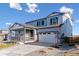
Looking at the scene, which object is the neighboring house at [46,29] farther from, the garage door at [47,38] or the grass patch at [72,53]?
the grass patch at [72,53]

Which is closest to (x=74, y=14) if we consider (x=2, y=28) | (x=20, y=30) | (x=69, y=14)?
(x=69, y=14)

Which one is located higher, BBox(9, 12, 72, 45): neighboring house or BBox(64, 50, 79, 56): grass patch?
BBox(9, 12, 72, 45): neighboring house

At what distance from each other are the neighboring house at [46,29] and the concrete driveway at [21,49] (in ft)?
0.72

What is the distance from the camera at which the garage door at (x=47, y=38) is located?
7.15m

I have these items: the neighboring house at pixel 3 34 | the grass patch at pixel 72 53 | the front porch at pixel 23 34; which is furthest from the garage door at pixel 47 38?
the neighboring house at pixel 3 34

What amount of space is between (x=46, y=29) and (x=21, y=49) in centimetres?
113

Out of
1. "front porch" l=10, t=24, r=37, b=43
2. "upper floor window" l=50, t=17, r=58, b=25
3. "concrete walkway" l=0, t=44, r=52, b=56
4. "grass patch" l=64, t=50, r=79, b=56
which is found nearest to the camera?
"grass patch" l=64, t=50, r=79, b=56

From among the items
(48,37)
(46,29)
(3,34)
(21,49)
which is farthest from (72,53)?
(3,34)

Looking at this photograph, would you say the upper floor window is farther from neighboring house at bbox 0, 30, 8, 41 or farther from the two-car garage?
neighboring house at bbox 0, 30, 8, 41

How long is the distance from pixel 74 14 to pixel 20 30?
2023 mm

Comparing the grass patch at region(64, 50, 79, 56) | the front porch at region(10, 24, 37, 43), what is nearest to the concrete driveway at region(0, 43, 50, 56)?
the front porch at region(10, 24, 37, 43)

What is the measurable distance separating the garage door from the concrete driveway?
0.22m

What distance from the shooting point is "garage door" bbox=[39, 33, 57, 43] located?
7151 millimetres

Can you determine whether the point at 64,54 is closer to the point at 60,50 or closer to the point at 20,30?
the point at 60,50
